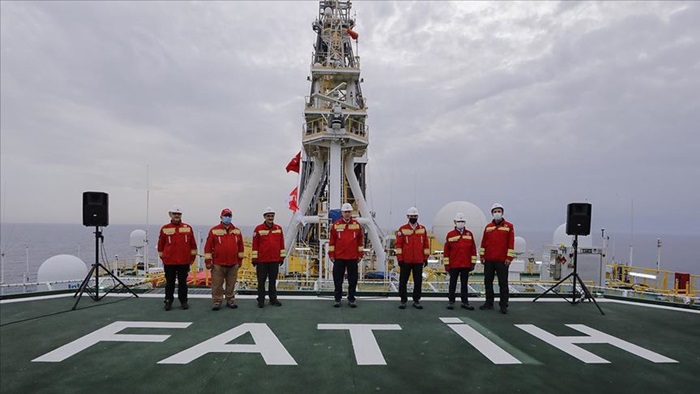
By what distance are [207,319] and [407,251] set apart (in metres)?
3.67

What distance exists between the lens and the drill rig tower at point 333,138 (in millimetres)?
16812

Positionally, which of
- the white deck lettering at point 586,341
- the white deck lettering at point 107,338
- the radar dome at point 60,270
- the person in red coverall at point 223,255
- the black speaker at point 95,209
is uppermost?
the black speaker at point 95,209

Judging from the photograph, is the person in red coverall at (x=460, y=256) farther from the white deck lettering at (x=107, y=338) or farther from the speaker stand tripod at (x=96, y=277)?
the speaker stand tripod at (x=96, y=277)

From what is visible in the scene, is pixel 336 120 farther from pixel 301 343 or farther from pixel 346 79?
pixel 301 343

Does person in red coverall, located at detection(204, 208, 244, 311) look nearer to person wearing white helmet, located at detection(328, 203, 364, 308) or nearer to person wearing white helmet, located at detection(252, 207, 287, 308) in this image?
person wearing white helmet, located at detection(252, 207, 287, 308)

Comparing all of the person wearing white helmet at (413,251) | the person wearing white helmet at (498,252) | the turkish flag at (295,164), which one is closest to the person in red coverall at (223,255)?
the person wearing white helmet at (413,251)

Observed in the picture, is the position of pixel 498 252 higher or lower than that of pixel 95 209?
lower

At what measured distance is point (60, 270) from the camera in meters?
14.6

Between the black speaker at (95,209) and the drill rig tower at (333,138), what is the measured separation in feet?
28.8

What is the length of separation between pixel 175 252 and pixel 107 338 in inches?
68.8

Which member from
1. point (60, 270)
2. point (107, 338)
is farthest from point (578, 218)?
point (60, 270)

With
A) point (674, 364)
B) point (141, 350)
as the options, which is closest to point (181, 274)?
point (141, 350)

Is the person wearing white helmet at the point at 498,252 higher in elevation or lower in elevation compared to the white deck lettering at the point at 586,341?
higher

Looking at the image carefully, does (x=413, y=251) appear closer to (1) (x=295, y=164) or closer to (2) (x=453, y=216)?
(2) (x=453, y=216)
